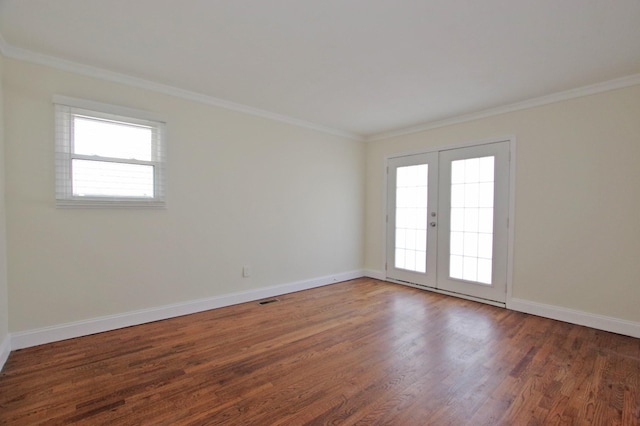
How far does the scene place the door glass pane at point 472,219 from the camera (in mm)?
3857

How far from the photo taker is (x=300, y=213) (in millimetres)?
4438

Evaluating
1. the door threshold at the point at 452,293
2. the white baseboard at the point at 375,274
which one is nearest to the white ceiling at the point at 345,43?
the door threshold at the point at 452,293

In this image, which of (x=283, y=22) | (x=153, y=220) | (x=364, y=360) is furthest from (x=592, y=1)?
(x=153, y=220)

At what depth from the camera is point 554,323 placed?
10.5 ft

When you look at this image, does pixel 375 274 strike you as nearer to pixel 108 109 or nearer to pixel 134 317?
pixel 134 317

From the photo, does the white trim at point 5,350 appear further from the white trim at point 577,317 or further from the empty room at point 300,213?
the white trim at point 577,317

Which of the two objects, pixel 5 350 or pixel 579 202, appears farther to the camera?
pixel 579 202

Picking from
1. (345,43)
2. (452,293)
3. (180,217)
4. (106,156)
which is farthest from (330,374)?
(106,156)

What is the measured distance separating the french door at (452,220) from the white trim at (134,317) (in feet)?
5.92

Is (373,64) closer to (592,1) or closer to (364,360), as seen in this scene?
(592,1)

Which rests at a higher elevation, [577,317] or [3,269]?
[3,269]

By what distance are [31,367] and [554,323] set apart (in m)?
4.83

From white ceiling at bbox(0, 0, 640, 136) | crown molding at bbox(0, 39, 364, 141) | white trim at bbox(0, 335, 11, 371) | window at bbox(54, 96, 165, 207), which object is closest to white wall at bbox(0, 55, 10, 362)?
white trim at bbox(0, 335, 11, 371)

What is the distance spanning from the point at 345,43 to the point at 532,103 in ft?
8.40
